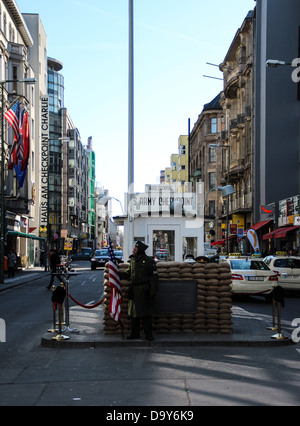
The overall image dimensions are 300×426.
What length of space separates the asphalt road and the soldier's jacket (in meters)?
0.70

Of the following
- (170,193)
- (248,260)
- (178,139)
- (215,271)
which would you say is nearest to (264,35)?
(248,260)

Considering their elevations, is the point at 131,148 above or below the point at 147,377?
above

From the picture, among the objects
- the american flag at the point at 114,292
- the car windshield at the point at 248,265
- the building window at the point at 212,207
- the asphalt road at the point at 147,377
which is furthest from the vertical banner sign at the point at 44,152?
the american flag at the point at 114,292

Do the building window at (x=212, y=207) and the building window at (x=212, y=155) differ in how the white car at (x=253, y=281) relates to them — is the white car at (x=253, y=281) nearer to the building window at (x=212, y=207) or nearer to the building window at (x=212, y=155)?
the building window at (x=212, y=207)

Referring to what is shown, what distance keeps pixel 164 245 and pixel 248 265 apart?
488cm

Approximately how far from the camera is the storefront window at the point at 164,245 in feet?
54.1

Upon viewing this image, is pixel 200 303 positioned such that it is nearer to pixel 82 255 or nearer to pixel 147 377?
pixel 147 377

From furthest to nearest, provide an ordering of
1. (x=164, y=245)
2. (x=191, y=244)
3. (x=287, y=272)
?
(x=287, y=272), (x=164, y=245), (x=191, y=244)

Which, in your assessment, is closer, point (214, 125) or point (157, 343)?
point (157, 343)

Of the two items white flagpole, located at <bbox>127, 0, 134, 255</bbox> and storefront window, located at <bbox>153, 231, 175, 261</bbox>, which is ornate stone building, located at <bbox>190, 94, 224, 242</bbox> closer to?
storefront window, located at <bbox>153, 231, 175, 261</bbox>

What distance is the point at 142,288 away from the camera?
36.3 ft

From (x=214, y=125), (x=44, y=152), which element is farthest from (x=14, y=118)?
(x=214, y=125)

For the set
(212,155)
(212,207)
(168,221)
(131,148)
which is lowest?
(168,221)

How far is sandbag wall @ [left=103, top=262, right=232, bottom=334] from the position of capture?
11781 mm
